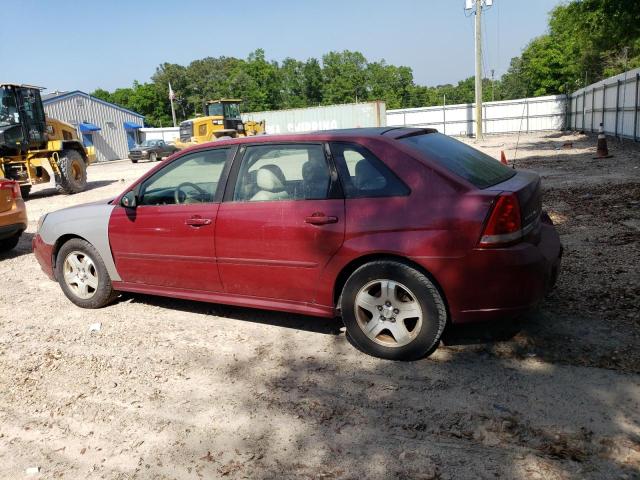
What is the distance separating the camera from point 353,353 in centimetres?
391

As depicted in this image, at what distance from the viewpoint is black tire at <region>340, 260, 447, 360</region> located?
11.5 feet

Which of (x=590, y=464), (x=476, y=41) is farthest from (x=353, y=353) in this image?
(x=476, y=41)

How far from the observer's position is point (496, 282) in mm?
3350

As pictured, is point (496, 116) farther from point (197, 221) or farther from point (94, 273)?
point (197, 221)

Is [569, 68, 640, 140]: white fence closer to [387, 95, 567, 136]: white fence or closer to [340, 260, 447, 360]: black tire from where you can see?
[387, 95, 567, 136]: white fence

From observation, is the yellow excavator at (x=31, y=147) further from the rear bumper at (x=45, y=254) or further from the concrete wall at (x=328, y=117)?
the concrete wall at (x=328, y=117)

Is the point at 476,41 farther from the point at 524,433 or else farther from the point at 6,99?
the point at 524,433

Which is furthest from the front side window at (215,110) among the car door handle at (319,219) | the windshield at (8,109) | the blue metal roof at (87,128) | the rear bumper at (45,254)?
the car door handle at (319,219)

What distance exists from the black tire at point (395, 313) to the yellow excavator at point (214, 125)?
998 inches

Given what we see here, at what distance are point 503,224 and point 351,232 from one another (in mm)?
989

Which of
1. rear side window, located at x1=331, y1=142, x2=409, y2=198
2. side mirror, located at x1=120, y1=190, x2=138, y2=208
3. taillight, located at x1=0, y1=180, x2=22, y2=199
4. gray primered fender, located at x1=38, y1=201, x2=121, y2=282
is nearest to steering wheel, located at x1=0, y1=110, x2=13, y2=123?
taillight, located at x1=0, y1=180, x2=22, y2=199

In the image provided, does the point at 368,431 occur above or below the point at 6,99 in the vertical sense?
below

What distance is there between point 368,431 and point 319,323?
1.66m

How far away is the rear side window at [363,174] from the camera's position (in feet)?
11.9
